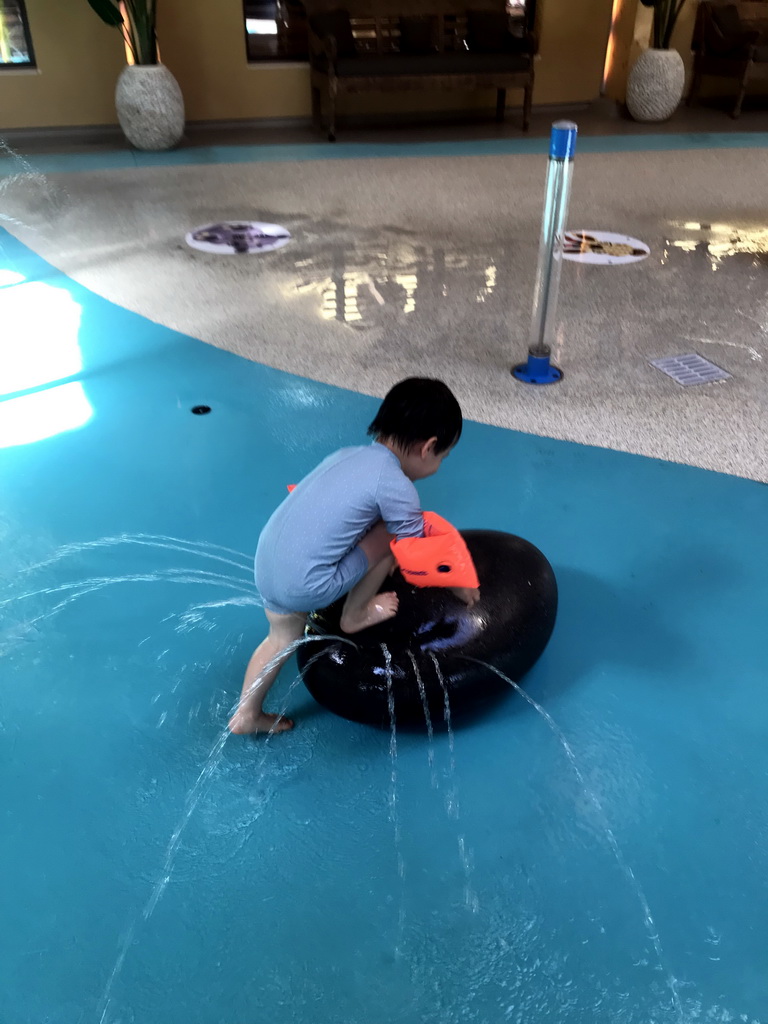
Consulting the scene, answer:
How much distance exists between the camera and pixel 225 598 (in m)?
2.41

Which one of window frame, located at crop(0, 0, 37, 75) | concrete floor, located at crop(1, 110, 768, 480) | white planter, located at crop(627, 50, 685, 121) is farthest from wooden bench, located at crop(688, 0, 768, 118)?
window frame, located at crop(0, 0, 37, 75)

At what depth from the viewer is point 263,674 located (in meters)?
1.96

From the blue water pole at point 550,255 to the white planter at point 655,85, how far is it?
5.77m

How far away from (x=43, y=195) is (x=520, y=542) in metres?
5.45

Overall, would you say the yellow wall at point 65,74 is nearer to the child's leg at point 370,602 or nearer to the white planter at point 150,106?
the white planter at point 150,106

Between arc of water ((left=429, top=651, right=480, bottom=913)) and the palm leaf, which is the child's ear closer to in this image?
arc of water ((left=429, top=651, right=480, bottom=913))

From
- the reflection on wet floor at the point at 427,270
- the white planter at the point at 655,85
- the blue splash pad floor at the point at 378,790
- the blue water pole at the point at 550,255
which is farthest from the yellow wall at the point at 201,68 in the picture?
the blue splash pad floor at the point at 378,790

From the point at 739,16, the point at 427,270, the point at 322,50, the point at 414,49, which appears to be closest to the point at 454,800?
the point at 427,270

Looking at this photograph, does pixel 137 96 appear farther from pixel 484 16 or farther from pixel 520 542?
pixel 520 542

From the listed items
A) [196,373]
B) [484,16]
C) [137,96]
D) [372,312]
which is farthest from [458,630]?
[484,16]

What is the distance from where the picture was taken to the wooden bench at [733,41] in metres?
8.02

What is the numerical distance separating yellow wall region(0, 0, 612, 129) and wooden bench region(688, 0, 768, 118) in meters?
0.98

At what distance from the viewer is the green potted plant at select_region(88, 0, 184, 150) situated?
6770 mm

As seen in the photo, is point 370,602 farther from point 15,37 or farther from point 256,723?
point 15,37
